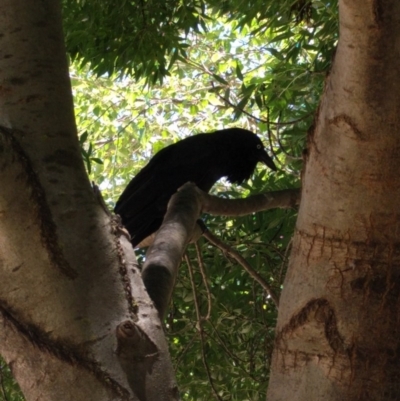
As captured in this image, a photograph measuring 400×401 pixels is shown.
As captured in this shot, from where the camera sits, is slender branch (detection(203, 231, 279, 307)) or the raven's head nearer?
slender branch (detection(203, 231, 279, 307))

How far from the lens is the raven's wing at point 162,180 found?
2.95 m

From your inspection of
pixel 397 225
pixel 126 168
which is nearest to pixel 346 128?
pixel 397 225

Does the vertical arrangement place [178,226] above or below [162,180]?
above

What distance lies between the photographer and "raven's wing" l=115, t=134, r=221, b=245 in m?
2.95

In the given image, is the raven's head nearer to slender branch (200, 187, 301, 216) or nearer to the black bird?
the black bird

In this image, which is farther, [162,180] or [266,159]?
[266,159]

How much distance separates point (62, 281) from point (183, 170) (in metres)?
2.26

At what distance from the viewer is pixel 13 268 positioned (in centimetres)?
96

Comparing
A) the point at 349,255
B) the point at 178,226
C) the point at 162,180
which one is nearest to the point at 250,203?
the point at 178,226

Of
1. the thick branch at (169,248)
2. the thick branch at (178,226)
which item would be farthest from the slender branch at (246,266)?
the thick branch at (169,248)

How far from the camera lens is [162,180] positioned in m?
3.16

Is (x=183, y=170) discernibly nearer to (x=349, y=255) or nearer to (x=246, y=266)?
(x=246, y=266)

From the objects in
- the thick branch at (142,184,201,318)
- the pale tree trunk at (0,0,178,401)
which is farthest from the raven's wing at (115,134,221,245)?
the pale tree trunk at (0,0,178,401)

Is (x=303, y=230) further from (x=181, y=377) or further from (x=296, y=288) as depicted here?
(x=181, y=377)
